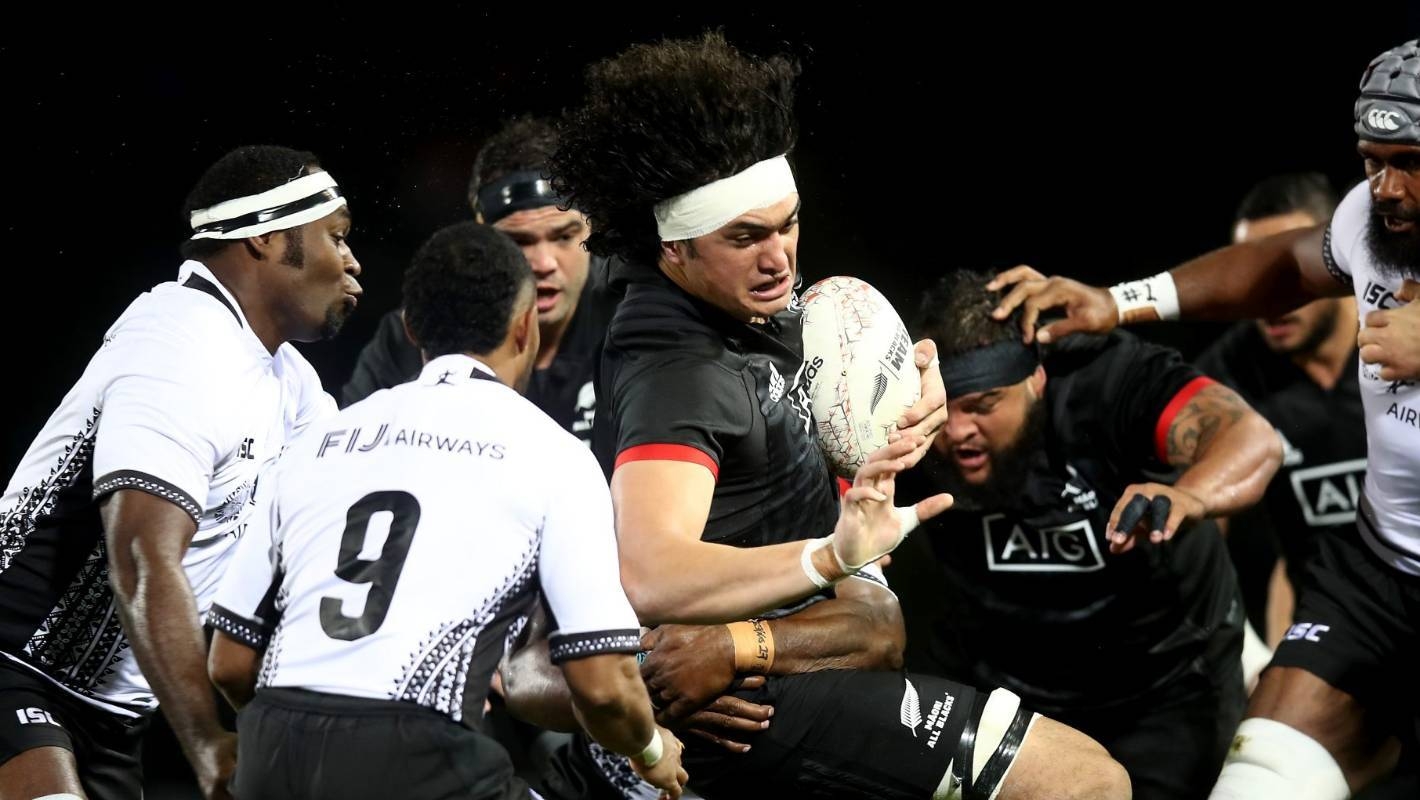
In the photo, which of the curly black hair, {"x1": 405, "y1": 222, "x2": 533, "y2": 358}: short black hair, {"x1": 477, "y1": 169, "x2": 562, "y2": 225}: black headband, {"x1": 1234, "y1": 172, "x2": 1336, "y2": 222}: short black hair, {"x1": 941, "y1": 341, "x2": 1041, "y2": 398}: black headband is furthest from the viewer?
{"x1": 1234, "y1": 172, "x2": 1336, "y2": 222}: short black hair

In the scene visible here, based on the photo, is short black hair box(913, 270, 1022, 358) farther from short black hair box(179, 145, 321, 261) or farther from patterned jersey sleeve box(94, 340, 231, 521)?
patterned jersey sleeve box(94, 340, 231, 521)

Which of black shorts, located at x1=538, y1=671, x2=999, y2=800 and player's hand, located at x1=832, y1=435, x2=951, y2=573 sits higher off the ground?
player's hand, located at x1=832, y1=435, x2=951, y2=573

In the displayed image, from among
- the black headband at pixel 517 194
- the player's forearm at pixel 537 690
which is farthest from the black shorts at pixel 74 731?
the black headband at pixel 517 194

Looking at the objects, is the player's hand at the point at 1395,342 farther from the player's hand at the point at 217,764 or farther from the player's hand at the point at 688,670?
the player's hand at the point at 217,764

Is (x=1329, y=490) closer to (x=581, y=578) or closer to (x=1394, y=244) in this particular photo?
(x=1394, y=244)

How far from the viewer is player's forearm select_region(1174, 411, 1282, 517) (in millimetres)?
3570

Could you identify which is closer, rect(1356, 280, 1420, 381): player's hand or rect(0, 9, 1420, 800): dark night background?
rect(1356, 280, 1420, 381): player's hand

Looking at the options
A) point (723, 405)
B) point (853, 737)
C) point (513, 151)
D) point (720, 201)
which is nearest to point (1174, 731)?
point (853, 737)

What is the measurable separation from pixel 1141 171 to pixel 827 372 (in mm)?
3412

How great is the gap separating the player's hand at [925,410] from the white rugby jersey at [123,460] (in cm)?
144

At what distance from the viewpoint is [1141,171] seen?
591 centimetres

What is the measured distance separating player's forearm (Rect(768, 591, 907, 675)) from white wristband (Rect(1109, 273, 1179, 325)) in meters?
1.23

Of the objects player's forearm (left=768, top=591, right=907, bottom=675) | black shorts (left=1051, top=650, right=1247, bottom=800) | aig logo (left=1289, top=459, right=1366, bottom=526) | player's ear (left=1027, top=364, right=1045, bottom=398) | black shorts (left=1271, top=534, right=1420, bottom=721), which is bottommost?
black shorts (left=1051, top=650, right=1247, bottom=800)

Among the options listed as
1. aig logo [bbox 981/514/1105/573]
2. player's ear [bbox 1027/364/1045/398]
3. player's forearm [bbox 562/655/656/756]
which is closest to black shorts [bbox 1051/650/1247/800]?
aig logo [bbox 981/514/1105/573]
